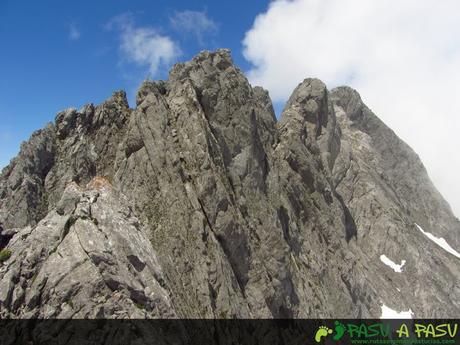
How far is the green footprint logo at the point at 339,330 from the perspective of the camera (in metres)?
49.4

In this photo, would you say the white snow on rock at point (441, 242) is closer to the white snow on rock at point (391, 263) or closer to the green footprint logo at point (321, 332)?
the white snow on rock at point (391, 263)

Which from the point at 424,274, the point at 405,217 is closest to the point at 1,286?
the point at 424,274

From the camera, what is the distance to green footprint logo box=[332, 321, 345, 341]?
1944 inches

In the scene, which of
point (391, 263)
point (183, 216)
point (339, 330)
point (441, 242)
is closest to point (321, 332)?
point (339, 330)

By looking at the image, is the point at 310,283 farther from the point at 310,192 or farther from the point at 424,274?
the point at 424,274

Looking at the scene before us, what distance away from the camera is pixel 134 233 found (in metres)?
31.2

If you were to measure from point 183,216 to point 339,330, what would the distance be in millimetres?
25756

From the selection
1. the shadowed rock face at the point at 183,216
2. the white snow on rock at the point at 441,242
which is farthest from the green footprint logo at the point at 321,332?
the white snow on rock at the point at 441,242

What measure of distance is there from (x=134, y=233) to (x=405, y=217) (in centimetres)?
7057

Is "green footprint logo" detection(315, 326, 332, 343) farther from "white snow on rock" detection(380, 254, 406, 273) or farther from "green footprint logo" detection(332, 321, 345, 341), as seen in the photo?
"white snow on rock" detection(380, 254, 406, 273)

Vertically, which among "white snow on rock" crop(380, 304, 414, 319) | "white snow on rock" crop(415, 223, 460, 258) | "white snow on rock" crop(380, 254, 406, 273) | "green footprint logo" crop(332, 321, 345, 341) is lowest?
"green footprint logo" crop(332, 321, 345, 341)

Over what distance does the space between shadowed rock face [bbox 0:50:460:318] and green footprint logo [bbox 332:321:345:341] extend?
67.9 inches

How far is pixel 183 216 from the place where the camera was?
36.8 metres

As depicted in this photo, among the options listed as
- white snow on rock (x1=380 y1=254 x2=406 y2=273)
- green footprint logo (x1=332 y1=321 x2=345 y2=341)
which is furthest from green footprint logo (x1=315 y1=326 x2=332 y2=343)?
white snow on rock (x1=380 y1=254 x2=406 y2=273)
